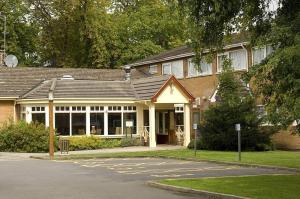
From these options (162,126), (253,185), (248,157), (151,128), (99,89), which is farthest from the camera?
(162,126)

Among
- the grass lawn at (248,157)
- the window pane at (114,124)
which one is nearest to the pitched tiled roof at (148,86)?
the window pane at (114,124)

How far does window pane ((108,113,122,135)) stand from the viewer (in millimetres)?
39312

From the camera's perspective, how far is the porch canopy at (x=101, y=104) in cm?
3803

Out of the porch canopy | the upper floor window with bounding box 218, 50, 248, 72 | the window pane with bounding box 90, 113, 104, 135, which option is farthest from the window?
the upper floor window with bounding box 218, 50, 248, 72

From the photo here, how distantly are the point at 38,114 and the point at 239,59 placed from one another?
43.9 ft

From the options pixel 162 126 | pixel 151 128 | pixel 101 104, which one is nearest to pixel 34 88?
pixel 101 104

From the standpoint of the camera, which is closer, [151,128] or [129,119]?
[151,128]

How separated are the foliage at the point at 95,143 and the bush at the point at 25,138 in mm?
1289

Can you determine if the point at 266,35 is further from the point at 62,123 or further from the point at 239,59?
the point at 62,123

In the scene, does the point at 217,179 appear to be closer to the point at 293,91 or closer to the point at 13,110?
the point at 293,91

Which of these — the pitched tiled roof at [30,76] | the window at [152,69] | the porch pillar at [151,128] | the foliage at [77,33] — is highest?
the foliage at [77,33]

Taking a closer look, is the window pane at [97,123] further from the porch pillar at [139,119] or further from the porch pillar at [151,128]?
the porch pillar at [151,128]

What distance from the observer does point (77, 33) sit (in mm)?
59594

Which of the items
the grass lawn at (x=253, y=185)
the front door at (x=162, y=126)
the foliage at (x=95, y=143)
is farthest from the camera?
the front door at (x=162, y=126)
